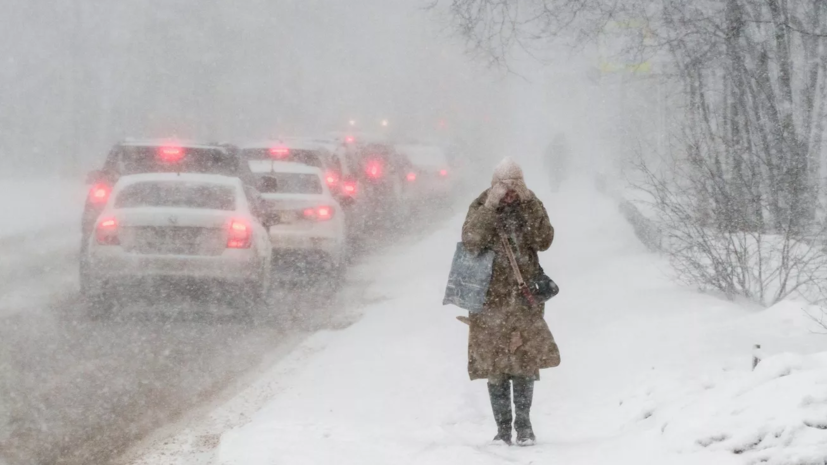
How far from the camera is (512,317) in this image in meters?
5.88

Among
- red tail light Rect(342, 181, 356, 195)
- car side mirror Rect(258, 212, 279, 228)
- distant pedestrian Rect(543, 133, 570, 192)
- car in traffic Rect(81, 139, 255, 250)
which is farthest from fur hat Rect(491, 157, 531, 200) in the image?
distant pedestrian Rect(543, 133, 570, 192)

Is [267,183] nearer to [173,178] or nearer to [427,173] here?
[173,178]

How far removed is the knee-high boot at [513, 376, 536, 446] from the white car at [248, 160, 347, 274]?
743 cm

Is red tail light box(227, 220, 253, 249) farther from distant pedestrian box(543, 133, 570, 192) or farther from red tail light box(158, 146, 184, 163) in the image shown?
distant pedestrian box(543, 133, 570, 192)

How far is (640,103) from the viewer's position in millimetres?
34344

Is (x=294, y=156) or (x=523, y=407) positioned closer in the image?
(x=523, y=407)

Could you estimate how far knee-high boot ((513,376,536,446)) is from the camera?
19.9 ft

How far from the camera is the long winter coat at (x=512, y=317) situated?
5844mm

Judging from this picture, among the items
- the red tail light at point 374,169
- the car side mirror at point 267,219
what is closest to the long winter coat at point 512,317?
the car side mirror at point 267,219

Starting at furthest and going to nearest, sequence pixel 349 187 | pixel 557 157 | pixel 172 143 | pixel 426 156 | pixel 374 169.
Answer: pixel 557 157 → pixel 426 156 → pixel 374 169 → pixel 349 187 → pixel 172 143

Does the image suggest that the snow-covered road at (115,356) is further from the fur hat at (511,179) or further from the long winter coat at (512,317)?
the fur hat at (511,179)

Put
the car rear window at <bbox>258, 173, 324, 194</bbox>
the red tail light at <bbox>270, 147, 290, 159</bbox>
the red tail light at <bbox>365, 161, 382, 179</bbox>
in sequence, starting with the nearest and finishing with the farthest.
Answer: the car rear window at <bbox>258, 173, 324, 194</bbox>
the red tail light at <bbox>270, 147, 290, 159</bbox>
the red tail light at <bbox>365, 161, 382, 179</bbox>

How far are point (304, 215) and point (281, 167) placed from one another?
0.83 meters

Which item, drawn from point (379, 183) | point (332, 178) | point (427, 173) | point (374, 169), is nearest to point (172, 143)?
point (332, 178)
